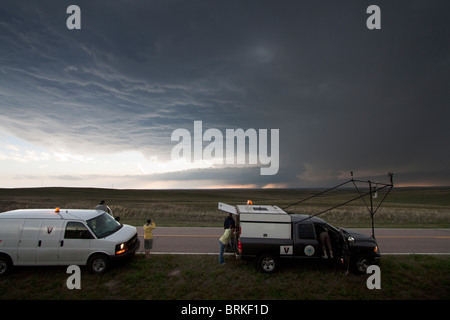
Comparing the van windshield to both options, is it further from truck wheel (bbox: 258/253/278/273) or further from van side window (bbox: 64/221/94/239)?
truck wheel (bbox: 258/253/278/273)

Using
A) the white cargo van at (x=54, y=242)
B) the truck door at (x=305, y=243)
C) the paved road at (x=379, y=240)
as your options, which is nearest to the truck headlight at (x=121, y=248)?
the white cargo van at (x=54, y=242)

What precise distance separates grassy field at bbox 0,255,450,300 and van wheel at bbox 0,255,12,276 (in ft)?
0.77

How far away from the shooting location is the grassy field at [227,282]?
21.5 ft

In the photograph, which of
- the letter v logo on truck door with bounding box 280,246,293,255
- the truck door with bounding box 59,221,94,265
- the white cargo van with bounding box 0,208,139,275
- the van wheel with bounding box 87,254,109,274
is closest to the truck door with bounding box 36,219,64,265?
the white cargo van with bounding box 0,208,139,275

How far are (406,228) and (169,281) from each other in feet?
57.3

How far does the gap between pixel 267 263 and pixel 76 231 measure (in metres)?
6.66

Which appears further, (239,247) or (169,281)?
(239,247)

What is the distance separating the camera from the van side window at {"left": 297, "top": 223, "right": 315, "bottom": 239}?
7.95 meters

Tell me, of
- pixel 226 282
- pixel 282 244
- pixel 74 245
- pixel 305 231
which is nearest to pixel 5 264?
pixel 74 245

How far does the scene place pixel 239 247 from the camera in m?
7.86

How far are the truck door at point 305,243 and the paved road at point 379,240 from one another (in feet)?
13.8

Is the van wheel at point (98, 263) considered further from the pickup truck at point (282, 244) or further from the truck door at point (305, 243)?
the truck door at point (305, 243)
